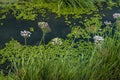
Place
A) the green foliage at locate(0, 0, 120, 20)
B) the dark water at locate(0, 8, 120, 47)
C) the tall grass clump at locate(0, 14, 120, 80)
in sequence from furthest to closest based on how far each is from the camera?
the green foliage at locate(0, 0, 120, 20), the dark water at locate(0, 8, 120, 47), the tall grass clump at locate(0, 14, 120, 80)

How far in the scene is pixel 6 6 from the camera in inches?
159

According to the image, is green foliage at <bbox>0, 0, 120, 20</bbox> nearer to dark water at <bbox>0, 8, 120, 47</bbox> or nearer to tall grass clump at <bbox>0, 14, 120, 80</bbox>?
dark water at <bbox>0, 8, 120, 47</bbox>

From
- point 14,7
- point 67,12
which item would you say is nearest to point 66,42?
point 67,12

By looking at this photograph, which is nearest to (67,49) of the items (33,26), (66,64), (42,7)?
(33,26)

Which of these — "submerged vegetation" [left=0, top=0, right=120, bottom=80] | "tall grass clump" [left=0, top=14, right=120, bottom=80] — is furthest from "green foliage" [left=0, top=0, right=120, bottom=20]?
"tall grass clump" [left=0, top=14, right=120, bottom=80]

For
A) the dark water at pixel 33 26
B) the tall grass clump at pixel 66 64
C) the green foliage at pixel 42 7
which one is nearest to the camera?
the tall grass clump at pixel 66 64

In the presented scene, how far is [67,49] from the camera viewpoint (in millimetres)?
3322

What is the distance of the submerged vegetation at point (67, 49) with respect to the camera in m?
2.49

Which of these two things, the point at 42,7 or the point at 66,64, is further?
the point at 42,7

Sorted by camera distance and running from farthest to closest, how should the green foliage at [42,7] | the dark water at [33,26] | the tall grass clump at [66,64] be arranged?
1. the green foliage at [42,7]
2. the dark water at [33,26]
3. the tall grass clump at [66,64]

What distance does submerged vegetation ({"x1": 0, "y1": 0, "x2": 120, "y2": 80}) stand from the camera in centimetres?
249

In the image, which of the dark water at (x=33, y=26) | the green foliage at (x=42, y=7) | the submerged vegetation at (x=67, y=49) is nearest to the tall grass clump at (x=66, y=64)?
the submerged vegetation at (x=67, y=49)

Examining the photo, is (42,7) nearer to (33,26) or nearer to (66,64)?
(33,26)

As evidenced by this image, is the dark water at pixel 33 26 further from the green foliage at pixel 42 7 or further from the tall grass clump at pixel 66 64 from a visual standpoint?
the tall grass clump at pixel 66 64
